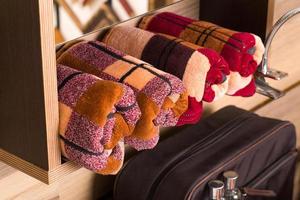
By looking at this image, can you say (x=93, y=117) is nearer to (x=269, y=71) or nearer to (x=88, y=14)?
(x=88, y=14)

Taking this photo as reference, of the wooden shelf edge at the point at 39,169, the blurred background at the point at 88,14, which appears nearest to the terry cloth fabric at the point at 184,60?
the blurred background at the point at 88,14

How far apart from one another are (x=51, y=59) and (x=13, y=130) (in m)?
0.11

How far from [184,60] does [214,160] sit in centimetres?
26

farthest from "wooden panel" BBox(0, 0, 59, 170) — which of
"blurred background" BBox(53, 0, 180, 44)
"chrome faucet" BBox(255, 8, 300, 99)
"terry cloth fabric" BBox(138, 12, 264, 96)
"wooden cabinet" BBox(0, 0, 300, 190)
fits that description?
"chrome faucet" BBox(255, 8, 300, 99)

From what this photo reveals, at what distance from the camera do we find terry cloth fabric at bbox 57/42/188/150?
71 centimetres

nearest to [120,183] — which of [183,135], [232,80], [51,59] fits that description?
[183,135]

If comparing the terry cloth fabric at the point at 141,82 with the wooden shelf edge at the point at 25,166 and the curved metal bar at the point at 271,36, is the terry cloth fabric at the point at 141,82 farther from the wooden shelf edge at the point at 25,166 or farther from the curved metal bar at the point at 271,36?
the curved metal bar at the point at 271,36

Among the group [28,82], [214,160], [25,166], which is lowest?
[214,160]

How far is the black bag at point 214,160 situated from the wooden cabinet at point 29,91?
268mm

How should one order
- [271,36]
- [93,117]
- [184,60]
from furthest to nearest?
[271,36]
[184,60]
[93,117]

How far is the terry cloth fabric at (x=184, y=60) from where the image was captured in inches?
30.8

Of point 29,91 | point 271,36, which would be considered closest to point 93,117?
point 29,91

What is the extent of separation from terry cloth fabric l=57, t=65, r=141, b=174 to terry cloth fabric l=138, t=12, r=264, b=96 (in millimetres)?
213

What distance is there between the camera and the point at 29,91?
0.67 m
